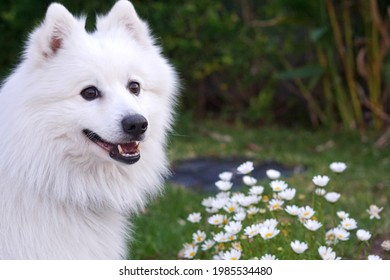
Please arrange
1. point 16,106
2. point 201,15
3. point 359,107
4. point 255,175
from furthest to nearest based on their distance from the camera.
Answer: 1. point 201,15
2. point 359,107
3. point 255,175
4. point 16,106

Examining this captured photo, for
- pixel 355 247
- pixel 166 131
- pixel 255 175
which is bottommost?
pixel 255 175

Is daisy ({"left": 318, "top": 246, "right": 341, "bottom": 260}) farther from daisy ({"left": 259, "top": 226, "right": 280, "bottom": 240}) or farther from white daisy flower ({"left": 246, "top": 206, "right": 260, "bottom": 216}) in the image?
white daisy flower ({"left": 246, "top": 206, "right": 260, "bottom": 216})

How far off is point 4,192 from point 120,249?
605 mm

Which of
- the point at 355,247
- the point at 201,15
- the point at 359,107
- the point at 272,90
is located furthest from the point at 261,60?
the point at 355,247

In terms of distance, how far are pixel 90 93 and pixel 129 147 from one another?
0.98 feet

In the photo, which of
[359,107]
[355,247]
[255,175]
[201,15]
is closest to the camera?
[355,247]

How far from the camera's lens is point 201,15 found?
332 inches

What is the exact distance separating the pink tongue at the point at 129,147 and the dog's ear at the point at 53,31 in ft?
1.72

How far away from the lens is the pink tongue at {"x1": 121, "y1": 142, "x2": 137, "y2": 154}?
3.00 m

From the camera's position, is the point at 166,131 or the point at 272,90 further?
the point at 272,90

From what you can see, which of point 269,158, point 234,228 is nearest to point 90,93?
point 234,228

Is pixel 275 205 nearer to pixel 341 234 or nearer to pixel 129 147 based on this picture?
pixel 341 234

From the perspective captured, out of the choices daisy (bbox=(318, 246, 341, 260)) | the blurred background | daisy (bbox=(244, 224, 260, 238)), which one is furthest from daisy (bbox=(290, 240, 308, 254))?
the blurred background

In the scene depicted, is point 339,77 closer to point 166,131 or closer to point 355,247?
point 355,247
